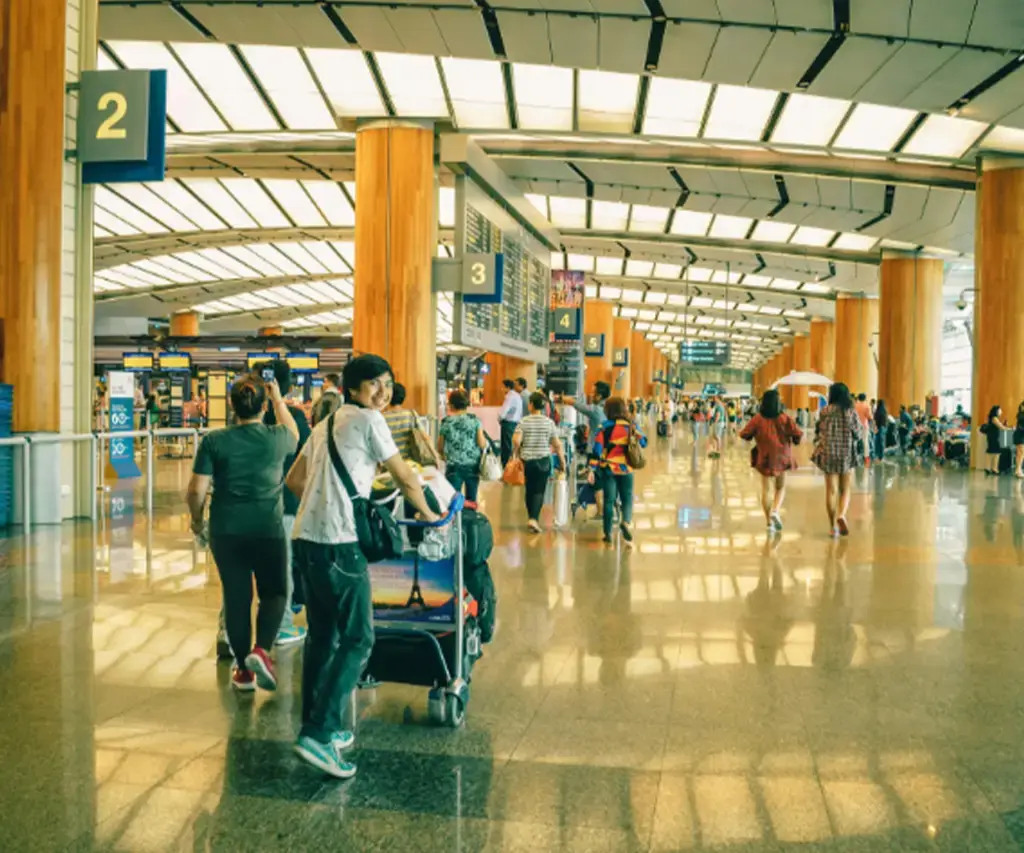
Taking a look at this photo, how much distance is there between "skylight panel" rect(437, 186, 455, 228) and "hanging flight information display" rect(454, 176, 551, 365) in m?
2.30

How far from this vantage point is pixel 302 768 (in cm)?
370

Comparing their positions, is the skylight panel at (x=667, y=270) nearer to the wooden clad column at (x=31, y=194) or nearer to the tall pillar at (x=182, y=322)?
the tall pillar at (x=182, y=322)

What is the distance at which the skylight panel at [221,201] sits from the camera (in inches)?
928

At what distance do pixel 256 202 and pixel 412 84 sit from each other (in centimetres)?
1061

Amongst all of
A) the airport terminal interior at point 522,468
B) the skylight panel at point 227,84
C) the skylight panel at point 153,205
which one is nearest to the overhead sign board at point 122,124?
the airport terminal interior at point 522,468

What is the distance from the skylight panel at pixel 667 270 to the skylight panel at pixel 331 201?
11.7 metres

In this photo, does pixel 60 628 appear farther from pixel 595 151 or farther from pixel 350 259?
pixel 350 259

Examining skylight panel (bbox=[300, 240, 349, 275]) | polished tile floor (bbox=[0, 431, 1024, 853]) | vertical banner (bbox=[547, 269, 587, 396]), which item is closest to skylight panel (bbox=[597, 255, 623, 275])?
→ vertical banner (bbox=[547, 269, 587, 396])

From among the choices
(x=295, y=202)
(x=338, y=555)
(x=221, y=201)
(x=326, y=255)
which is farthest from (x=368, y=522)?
(x=326, y=255)

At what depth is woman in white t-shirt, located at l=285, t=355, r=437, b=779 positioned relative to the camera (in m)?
3.66

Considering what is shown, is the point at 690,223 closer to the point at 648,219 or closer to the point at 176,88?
the point at 648,219

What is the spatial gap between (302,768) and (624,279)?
36.3 meters

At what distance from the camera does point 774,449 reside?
10953mm

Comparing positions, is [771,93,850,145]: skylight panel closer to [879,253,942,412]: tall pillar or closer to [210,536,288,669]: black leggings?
[879,253,942,412]: tall pillar
